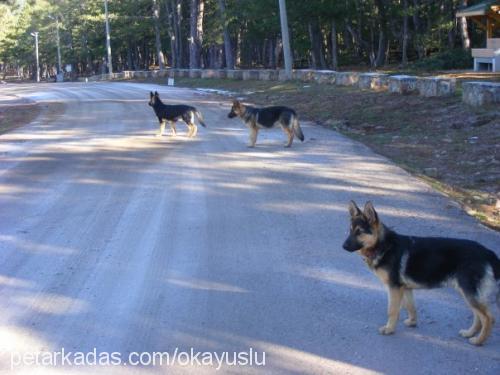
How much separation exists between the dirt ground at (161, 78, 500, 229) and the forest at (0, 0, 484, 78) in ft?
46.0

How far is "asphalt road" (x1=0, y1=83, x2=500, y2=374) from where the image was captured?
19.0ft

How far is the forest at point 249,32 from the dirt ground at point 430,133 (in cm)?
1403

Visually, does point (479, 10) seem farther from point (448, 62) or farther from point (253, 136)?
point (253, 136)

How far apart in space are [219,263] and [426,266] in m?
2.92

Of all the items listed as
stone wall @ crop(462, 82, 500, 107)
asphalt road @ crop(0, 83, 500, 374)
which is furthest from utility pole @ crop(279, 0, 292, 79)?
asphalt road @ crop(0, 83, 500, 374)

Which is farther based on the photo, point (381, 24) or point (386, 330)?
point (381, 24)

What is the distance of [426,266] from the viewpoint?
5746 mm

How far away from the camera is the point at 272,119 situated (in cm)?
1630

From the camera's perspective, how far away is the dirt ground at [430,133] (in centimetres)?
1177

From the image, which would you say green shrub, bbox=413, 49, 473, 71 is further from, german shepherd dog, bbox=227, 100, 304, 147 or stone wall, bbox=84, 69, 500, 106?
german shepherd dog, bbox=227, 100, 304, 147

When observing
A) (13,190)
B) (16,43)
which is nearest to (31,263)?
(13,190)

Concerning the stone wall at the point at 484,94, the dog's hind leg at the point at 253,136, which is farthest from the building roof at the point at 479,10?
the dog's hind leg at the point at 253,136

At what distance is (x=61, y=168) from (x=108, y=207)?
4.40 metres

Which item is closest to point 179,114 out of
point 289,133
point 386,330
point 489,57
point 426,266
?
point 289,133
